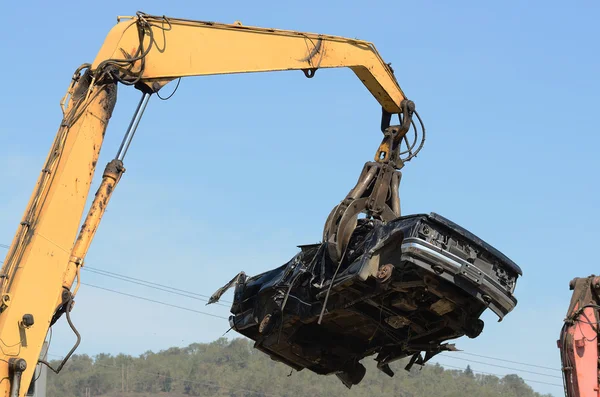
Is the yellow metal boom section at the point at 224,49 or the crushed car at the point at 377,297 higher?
the yellow metal boom section at the point at 224,49

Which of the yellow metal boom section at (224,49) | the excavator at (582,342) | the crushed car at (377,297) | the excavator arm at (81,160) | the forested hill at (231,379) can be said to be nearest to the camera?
the excavator arm at (81,160)

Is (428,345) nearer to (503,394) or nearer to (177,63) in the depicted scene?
(177,63)

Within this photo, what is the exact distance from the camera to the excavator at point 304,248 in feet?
28.9

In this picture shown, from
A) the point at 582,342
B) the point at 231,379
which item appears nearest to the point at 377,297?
the point at 582,342

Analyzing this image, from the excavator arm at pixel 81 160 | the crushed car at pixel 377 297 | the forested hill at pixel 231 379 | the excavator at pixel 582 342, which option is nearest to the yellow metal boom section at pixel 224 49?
the excavator arm at pixel 81 160

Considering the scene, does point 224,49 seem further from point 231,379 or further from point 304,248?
point 231,379

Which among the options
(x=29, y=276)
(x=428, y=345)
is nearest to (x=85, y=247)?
(x=29, y=276)

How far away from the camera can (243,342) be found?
92.7m

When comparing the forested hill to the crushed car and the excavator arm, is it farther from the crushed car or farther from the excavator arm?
the excavator arm

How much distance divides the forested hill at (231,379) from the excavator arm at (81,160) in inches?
2614

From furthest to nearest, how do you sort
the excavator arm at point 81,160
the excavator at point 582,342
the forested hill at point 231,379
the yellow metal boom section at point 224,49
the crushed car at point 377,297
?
the forested hill at point 231,379 → the excavator at point 582,342 → the crushed car at point 377,297 → the yellow metal boom section at point 224,49 → the excavator arm at point 81,160

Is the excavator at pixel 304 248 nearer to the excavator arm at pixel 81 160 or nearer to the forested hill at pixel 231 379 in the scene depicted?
the excavator arm at pixel 81 160

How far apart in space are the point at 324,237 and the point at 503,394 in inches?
3008

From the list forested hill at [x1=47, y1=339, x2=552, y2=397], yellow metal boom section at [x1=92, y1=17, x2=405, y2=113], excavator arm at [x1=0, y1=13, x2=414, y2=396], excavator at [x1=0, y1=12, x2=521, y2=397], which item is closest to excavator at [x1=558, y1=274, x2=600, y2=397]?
excavator at [x1=0, y1=12, x2=521, y2=397]
